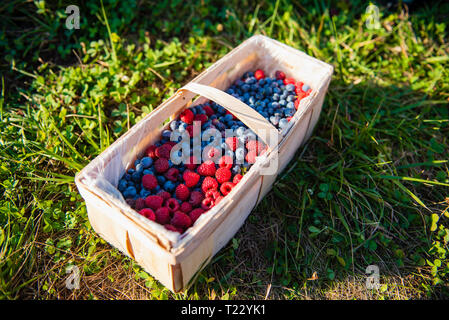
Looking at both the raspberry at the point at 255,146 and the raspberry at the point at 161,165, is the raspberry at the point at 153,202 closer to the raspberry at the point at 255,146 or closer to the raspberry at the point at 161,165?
the raspberry at the point at 161,165

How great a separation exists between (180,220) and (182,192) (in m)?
0.21

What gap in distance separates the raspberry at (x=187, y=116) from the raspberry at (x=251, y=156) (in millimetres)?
446

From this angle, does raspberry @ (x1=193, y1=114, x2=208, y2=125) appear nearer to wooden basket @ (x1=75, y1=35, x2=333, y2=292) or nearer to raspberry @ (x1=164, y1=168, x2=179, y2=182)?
wooden basket @ (x1=75, y1=35, x2=333, y2=292)

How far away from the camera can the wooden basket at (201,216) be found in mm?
1556

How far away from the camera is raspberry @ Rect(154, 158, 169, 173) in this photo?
197 cm

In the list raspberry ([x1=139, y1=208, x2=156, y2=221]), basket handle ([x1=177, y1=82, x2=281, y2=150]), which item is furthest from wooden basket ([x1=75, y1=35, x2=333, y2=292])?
raspberry ([x1=139, y1=208, x2=156, y2=221])

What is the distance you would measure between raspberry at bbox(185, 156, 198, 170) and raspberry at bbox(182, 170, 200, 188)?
6cm

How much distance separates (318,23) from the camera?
10.8 ft

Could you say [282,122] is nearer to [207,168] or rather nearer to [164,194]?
[207,168]

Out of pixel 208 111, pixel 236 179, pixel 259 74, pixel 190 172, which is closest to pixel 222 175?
pixel 236 179

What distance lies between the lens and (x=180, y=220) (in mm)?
1733

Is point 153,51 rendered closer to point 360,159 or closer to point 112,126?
point 112,126

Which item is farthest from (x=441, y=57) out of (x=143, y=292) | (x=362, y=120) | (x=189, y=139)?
(x=143, y=292)

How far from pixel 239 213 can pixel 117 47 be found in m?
1.83
